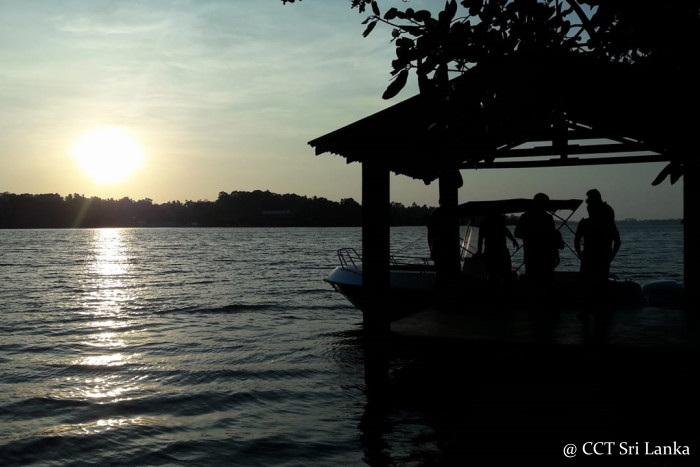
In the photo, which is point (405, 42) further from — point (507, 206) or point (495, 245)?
point (507, 206)

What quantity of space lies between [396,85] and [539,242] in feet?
21.8

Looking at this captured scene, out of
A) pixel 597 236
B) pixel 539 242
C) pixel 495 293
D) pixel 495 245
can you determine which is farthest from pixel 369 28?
pixel 495 293

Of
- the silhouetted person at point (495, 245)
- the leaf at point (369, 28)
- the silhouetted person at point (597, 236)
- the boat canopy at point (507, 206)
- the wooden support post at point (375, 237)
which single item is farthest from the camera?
the boat canopy at point (507, 206)

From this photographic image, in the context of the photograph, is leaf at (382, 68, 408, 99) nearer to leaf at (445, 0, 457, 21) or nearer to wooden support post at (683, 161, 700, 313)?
leaf at (445, 0, 457, 21)

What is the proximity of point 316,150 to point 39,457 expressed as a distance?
5.52 meters

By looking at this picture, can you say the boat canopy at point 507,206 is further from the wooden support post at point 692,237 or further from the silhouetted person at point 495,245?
the wooden support post at point 692,237

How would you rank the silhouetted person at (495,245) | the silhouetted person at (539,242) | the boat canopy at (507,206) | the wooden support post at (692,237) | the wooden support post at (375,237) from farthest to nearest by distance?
the boat canopy at (507,206), the silhouetted person at (495,245), the wooden support post at (692,237), the silhouetted person at (539,242), the wooden support post at (375,237)

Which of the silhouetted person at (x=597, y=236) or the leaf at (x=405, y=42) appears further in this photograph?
the silhouetted person at (x=597, y=236)

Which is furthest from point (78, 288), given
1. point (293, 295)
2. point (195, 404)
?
point (195, 404)

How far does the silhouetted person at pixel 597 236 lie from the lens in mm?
9602

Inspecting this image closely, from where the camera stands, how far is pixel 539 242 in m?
9.91

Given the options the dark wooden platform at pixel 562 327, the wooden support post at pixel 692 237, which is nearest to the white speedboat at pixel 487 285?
Result: the dark wooden platform at pixel 562 327

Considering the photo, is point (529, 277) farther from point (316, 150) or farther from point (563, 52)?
point (563, 52)

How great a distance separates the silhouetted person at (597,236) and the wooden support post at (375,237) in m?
3.00
